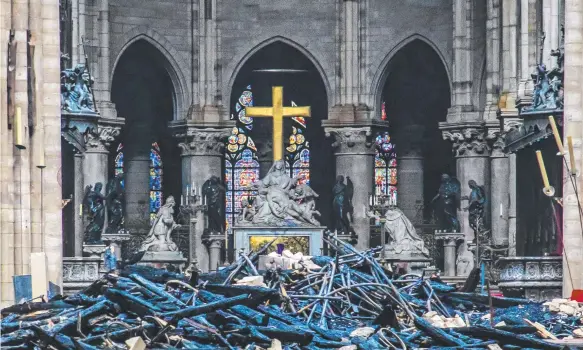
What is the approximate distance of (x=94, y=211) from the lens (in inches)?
2611

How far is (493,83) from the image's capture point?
70938 millimetres

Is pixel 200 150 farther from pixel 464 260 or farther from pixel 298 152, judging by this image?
pixel 464 260

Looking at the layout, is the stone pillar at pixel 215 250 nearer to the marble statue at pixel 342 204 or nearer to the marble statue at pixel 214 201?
the marble statue at pixel 214 201

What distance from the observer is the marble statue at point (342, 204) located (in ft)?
238

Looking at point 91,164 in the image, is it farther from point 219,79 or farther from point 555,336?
point 555,336

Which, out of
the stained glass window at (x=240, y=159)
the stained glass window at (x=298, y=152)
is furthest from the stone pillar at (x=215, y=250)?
the stained glass window at (x=298, y=152)

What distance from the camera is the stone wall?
155 feet

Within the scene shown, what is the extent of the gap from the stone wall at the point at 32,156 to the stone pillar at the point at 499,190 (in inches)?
825

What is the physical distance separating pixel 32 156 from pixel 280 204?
21.1 m

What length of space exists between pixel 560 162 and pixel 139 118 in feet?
77.8

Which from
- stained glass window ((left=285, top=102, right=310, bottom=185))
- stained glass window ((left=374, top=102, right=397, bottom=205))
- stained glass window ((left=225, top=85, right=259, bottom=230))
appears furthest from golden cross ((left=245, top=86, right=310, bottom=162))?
stained glass window ((left=374, top=102, right=397, bottom=205))

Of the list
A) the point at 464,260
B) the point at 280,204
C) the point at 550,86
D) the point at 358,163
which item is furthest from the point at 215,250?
the point at 550,86

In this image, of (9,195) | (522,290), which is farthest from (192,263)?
(9,195)

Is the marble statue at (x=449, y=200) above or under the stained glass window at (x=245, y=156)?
under
